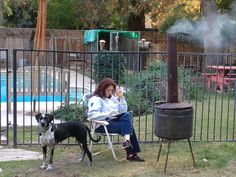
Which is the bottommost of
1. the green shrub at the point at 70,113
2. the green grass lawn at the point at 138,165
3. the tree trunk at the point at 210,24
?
the green grass lawn at the point at 138,165

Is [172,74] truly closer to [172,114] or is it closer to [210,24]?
[172,114]

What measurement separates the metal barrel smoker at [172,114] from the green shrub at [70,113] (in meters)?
2.73

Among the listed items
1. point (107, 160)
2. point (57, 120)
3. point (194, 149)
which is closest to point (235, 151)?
point (194, 149)

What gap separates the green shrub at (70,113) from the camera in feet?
26.4

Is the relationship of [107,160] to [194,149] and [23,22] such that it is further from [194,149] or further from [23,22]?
[23,22]

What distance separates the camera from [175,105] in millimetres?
5371

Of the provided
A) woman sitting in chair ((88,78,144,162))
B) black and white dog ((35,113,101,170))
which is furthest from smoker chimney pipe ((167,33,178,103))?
black and white dog ((35,113,101,170))

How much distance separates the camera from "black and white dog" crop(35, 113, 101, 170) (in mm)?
5348

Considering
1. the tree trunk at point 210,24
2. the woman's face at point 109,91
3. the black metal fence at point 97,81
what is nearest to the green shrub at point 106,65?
the black metal fence at point 97,81

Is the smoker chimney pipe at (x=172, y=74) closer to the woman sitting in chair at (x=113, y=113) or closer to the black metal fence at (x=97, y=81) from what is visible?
the woman sitting in chair at (x=113, y=113)

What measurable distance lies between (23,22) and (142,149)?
23.7 metres

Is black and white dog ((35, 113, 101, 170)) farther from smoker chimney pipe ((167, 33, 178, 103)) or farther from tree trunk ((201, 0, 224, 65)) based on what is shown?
tree trunk ((201, 0, 224, 65))

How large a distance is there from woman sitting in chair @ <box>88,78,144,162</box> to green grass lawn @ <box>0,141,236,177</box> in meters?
0.23

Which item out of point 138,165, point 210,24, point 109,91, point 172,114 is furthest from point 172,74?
point 210,24
